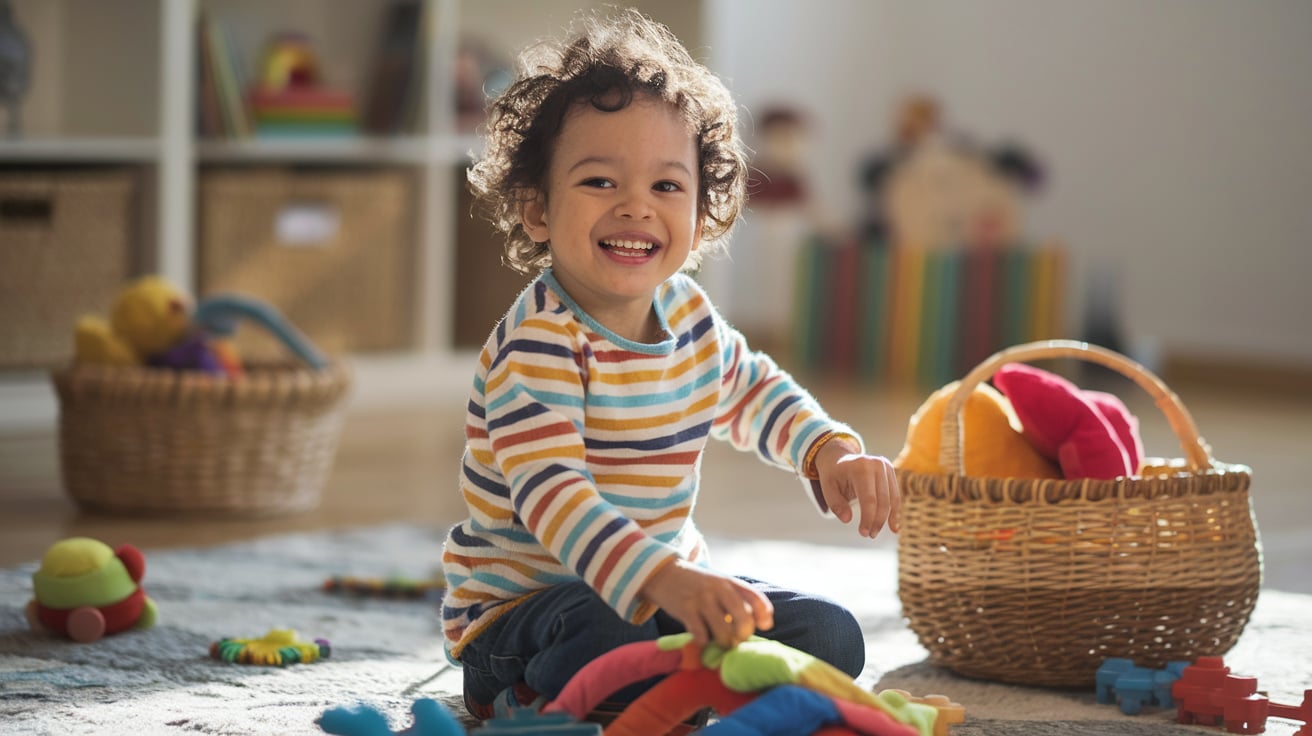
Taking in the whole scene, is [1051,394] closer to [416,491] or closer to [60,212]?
[416,491]

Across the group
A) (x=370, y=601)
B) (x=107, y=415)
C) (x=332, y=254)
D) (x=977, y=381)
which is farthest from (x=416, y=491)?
(x=977, y=381)

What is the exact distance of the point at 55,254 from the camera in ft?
8.68

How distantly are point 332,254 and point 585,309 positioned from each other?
1.88 m

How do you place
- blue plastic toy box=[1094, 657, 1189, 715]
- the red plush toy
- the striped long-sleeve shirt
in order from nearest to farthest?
the striped long-sleeve shirt
blue plastic toy box=[1094, 657, 1189, 715]
the red plush toy

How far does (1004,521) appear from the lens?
139cm

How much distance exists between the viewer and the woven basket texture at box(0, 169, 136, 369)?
2.61 m

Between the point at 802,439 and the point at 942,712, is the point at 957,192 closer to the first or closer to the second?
the point at 802,439

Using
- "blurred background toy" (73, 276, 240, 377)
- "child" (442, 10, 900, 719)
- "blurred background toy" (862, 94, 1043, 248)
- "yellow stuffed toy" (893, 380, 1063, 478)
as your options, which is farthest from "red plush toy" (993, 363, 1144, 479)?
"blurred background toy" (862, 94, 1043, 248)

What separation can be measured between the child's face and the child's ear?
0.11 ft

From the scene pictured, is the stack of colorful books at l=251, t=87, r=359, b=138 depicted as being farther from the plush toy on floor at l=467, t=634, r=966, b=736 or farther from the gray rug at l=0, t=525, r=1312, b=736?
the plush toy on floor at l=467, t=634, r=966, b=736

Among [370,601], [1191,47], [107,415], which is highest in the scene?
Result: [1191,47]

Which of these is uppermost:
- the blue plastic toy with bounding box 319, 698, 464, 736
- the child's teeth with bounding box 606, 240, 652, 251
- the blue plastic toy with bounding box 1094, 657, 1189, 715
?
the child's teeth with bounding box 606, 240, 652, 251

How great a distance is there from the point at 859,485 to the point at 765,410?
0.15m

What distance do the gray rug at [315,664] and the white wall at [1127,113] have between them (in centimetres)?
172
